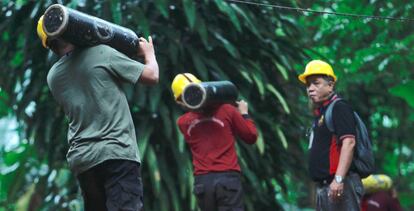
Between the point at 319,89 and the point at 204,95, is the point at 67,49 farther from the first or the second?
the point at 319,89

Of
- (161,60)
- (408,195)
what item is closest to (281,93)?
(161,60)

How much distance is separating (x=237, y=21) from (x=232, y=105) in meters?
3.39

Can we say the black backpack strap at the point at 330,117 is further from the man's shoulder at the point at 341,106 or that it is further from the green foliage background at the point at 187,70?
the green foliage background at the point at 187,70

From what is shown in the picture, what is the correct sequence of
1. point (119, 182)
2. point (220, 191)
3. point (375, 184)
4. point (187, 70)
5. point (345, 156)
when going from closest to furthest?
point (119, 182), point (345, 156), point (220, 191), point (375, 184), point (187, 70)

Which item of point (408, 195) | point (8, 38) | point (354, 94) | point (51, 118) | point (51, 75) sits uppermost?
point (51, 75)

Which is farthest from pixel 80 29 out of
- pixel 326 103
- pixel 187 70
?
pixel 187 70

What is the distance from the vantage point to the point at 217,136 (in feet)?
23.7

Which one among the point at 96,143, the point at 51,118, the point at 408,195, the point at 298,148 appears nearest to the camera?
the point at 96,143

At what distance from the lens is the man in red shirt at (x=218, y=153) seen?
23.5 feet

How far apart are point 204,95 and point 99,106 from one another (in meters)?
2.10

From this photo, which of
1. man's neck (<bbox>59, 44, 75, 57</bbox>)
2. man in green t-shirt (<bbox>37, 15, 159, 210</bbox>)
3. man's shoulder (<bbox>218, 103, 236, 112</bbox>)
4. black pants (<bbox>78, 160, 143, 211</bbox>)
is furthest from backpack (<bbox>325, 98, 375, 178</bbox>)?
man's neck (<bbox>59, 44, 75, 57</bbox>)

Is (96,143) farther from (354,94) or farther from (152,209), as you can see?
(354,94)

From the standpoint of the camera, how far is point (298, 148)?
39.6 ft

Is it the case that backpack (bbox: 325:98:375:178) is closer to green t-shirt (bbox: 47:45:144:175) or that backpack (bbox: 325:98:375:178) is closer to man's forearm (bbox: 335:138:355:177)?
man's forearm (bbox: 335:138:355:177)
